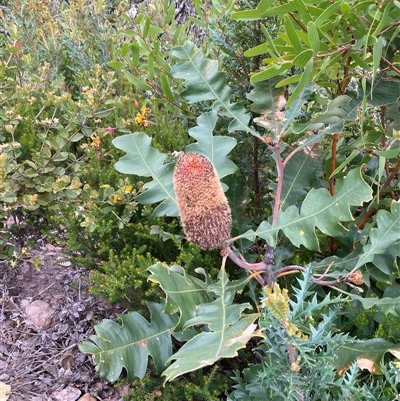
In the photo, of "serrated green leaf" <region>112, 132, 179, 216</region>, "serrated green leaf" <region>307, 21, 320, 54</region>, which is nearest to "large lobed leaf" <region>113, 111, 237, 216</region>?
"serrated green leaf" <region>112, 132, 179, 216</region>

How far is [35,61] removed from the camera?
8.79 feet

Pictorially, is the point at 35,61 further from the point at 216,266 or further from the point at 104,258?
the point at 216,266

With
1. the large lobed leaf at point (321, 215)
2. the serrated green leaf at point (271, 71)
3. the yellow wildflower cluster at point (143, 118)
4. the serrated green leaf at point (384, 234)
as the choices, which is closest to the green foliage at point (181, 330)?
the large lobed leaf at point (321, 215)

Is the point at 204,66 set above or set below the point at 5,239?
above

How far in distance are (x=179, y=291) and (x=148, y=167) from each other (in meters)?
0.39

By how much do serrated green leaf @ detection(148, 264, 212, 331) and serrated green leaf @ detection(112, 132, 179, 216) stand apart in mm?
245

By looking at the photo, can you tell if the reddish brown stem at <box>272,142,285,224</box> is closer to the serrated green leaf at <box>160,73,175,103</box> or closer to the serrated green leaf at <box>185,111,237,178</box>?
the serrated green leaf at <box>185,111,237,178</box>

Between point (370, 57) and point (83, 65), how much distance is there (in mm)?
1853

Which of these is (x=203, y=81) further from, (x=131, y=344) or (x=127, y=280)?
(x=131, y=344)

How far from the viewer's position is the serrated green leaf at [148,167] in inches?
48.1

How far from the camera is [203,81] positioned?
4.20ft

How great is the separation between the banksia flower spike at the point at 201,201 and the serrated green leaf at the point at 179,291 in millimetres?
99

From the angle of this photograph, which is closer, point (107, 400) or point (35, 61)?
point (107, 400)

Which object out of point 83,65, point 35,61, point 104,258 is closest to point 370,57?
point 104,258
